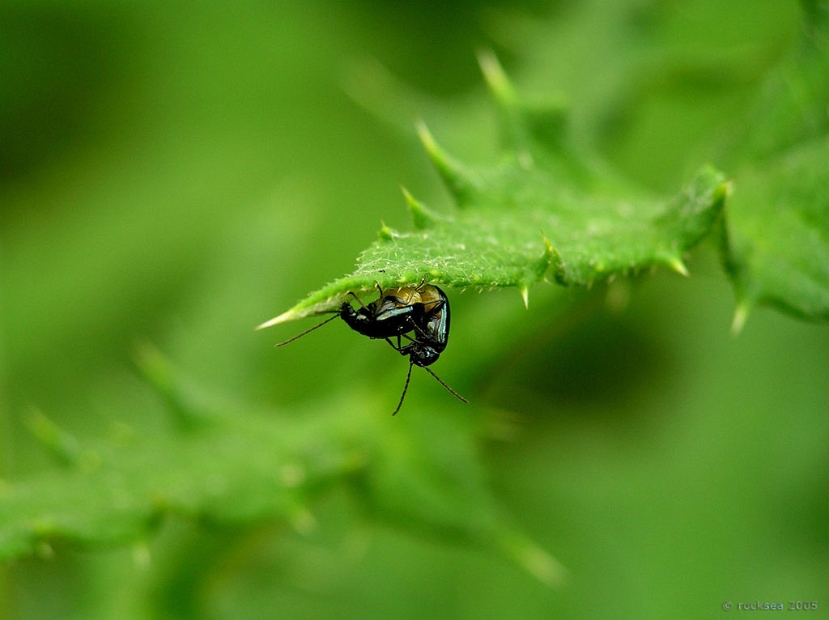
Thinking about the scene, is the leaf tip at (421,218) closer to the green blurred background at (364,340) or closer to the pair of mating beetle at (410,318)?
the pair of mating beetle at (410,318)

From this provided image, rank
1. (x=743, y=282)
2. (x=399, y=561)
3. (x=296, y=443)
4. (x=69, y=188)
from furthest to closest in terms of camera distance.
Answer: (x=69, y=188) → (x=399, y=561) → (x=296, y=443) → (x=743, y=282)

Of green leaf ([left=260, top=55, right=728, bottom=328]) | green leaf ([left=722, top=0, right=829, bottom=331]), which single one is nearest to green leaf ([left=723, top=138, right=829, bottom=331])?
green leaf ([left=722, top=0, right=829, bottom=331])

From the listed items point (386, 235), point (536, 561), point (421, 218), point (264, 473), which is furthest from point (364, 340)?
point (386, 235)

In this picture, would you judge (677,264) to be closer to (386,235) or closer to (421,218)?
(421,218)

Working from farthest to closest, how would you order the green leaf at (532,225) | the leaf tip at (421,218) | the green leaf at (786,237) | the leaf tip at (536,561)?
1. the leaf tip at (536,561)
2. the green leaf at (786,237)
3. the leaf tip at (421,218)
4. the green leaf at (532,225)

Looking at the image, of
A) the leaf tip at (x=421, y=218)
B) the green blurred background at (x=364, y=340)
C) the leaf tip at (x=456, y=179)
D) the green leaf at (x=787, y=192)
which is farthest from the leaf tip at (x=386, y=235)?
the green blurred background at (x=364, y=340)

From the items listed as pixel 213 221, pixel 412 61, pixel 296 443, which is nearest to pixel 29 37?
pixel 213 221

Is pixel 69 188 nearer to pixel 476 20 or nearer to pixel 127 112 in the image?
pixel 127 112
